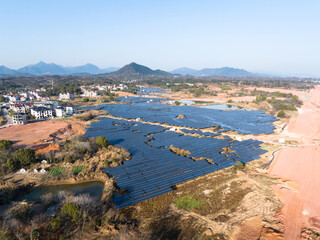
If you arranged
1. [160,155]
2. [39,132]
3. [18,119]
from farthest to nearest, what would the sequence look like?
Result: [18,119] → [39,132] → [160,155]

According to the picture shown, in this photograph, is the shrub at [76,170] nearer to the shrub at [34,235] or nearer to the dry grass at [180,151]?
the shrub at [34,235]

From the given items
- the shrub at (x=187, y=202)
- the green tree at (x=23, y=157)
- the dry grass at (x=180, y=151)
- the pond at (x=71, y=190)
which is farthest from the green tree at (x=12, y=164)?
the dry grass at (x=180, y=151)

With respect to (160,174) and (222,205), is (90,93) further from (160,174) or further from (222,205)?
(222,205)

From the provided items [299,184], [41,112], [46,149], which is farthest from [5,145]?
[299,184]

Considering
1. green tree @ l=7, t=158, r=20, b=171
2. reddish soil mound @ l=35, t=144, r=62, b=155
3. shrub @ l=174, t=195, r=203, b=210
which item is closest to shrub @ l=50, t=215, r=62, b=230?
shrub @ l=174, t=195, r=203, b=210

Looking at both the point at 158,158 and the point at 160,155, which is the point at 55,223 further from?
the point at 160,155

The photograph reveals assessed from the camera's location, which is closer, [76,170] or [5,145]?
[76,170]
